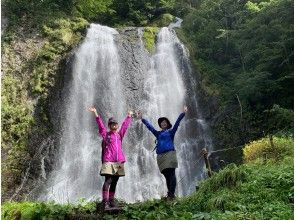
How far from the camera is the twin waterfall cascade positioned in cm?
1532

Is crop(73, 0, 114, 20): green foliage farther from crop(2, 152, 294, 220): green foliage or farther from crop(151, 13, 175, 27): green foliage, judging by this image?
crop(2, 152, 294, 220): green foliage

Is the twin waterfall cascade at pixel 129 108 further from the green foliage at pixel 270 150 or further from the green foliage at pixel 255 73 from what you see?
the green foliage at pixel 270 150

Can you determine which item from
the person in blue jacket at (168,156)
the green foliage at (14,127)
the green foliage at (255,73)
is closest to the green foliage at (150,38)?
the green foliage at (255,73)

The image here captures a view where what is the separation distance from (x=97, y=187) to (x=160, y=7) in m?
14.7

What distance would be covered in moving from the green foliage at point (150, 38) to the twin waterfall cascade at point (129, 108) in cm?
24

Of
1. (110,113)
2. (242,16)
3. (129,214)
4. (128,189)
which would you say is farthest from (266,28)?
(129,214)

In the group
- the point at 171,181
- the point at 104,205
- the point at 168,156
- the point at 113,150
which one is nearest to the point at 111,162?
the point at 113,150

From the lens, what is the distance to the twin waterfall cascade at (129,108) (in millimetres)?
15320

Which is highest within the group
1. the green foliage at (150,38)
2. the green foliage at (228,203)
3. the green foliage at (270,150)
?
the green foliage at (150,38)

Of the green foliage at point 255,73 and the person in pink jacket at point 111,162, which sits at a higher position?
the green foliage at point 255,73

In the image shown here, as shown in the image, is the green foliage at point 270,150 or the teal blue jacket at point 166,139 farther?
the green foliage at point 270,150

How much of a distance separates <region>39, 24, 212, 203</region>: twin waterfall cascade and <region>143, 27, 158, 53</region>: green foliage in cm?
24

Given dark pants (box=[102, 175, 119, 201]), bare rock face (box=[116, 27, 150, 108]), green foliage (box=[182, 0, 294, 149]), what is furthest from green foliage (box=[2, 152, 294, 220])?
bare rock face (box=[116, 27, 150, 108])

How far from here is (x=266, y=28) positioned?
17781mm
